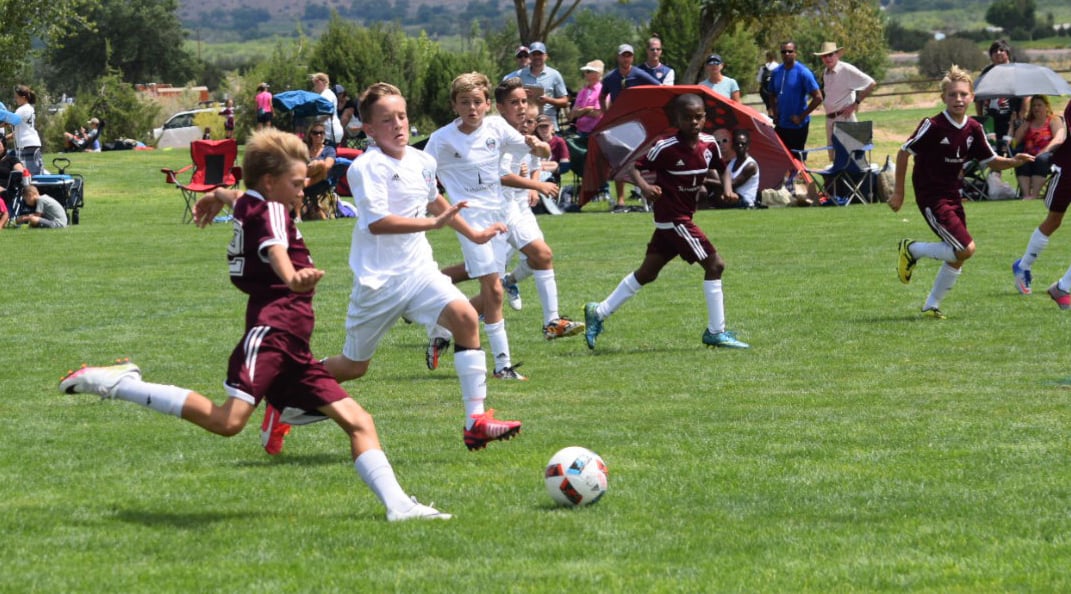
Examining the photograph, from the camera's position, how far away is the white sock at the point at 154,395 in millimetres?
6047

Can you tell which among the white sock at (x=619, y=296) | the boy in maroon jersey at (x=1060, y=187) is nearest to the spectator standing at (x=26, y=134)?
the white sock at (x=619, y=296)

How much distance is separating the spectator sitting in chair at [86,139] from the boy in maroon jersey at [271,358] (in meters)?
43.6

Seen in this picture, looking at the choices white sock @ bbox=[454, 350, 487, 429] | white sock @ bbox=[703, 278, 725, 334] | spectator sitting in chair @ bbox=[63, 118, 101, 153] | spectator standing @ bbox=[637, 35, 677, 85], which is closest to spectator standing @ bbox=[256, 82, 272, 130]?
spectator standing @ bbox=[637, 35, 677, 85]

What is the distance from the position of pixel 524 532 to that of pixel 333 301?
894cm

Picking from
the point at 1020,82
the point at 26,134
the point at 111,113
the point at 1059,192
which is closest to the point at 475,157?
the point at 1059,192

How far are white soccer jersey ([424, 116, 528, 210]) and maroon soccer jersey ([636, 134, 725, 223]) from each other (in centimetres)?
→ 120

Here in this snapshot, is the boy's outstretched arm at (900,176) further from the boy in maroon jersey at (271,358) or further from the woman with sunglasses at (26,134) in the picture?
the woman with sunglasses at (26,134)

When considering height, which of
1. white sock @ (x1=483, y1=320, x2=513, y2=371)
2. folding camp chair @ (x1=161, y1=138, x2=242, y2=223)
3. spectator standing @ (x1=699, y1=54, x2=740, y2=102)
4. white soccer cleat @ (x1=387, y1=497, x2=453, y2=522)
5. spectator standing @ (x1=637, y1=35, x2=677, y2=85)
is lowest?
folding camp chair @ (x1=161, y1=138, x2=242, y2=223)

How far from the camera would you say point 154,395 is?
20.0 feet

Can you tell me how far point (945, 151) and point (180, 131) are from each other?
53163 mm

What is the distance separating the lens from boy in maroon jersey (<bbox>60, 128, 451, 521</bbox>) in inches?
236

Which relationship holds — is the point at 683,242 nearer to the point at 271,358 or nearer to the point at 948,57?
the point at 271,358

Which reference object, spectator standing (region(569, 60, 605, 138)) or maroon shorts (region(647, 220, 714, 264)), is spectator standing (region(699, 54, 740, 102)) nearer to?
spectator standing (region(569, 60, 605, 138))

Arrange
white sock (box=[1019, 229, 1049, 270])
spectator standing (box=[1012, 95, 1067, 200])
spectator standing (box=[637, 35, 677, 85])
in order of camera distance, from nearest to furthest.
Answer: white sock (box=[1019, 229, 1049, 270]) → spectator standing (box=[1012, 95, 1067, 200]) → spectator standing (box=[637, 35, 677, 85])
